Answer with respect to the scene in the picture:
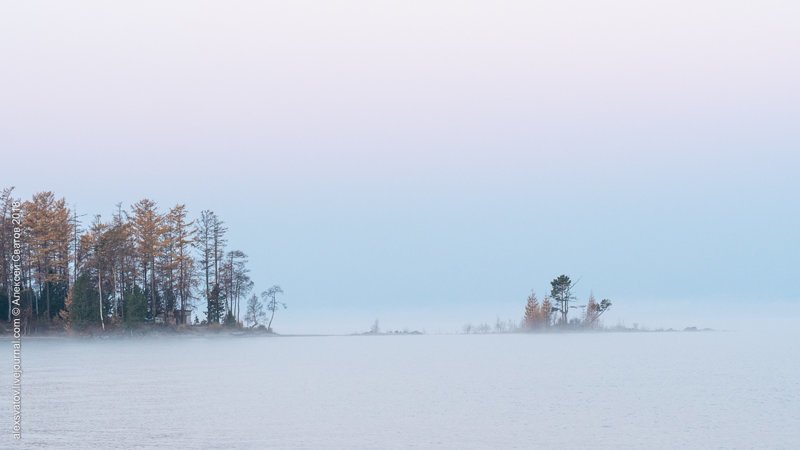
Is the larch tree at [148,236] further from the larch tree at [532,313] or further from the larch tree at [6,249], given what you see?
the larch tree at [532,313]

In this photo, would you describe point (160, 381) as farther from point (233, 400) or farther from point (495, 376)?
point (495, 376)

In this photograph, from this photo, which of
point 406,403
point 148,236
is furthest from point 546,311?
point 406,403

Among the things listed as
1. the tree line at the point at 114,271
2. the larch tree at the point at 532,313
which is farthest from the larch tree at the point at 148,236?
the larch tree at the point at 532,313

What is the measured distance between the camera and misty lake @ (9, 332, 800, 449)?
2698 cm

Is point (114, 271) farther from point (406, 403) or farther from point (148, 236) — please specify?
point (406, 403)

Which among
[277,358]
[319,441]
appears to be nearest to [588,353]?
[277,358]

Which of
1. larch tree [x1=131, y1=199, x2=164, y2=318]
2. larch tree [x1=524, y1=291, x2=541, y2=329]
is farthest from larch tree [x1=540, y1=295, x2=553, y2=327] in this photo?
larch tree [x1=131, y1=199, x2=164, y2=318]

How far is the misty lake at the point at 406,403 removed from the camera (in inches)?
1062

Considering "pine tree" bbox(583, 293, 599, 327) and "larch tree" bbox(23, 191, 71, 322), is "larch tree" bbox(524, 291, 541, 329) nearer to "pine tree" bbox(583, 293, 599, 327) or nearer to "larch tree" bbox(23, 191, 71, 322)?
"pine tree" bbox(583, 293, 599, 327)

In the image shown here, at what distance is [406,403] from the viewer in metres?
36.5

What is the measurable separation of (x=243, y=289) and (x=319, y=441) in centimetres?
7861

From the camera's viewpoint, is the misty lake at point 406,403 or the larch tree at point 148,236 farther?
the larch tree at point 148,236

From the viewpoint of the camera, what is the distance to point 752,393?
40188 millimetres

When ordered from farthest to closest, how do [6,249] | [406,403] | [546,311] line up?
[546,311] → [6,249] → [406,403]
